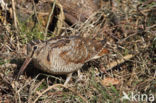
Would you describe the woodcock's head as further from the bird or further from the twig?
the twig

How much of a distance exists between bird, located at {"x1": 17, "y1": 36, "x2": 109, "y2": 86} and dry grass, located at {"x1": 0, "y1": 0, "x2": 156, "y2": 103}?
0.26 m

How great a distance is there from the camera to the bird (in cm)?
450

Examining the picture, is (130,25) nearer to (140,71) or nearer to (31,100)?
(140,71)

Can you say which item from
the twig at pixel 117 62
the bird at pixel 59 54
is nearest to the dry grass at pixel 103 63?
the twig at pixel 117 62

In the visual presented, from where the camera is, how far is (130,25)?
5.83 meters

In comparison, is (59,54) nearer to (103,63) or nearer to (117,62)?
(103,63)

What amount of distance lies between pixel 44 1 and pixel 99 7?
3.48ft

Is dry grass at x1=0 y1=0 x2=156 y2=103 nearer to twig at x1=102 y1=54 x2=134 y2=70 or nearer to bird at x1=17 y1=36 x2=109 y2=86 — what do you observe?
twig at x1=102 y1=54 x2=134 y2=70

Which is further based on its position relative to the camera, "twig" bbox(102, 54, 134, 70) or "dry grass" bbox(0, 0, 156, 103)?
"twig" bbox(102, 54, 134, 70)

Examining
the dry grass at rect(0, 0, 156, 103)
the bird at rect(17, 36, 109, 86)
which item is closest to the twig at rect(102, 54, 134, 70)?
the dry grass at rect(0, 0, 156, 103)

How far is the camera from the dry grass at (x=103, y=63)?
4.52 m

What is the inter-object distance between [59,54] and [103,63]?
3.54 ft

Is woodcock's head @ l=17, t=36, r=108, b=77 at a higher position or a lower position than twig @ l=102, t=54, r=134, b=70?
higher

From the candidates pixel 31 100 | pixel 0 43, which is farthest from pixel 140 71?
pixel 0 43
